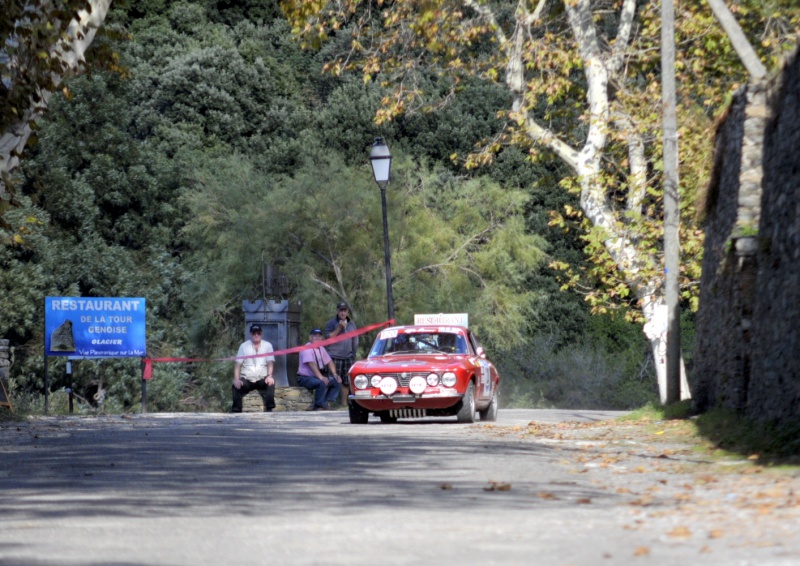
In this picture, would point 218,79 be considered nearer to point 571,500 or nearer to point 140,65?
point 140,65

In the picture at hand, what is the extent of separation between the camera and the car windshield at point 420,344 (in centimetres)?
2100

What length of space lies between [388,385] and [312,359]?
7.57 meters

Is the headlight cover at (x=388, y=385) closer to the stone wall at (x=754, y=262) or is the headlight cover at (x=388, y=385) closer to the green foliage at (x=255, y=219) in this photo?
the stone wall at (x=754, y=262)

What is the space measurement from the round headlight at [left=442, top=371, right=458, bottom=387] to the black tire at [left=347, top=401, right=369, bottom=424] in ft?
4.18

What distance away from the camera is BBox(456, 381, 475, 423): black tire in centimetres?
1988

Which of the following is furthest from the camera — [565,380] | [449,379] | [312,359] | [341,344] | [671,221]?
[565,380]

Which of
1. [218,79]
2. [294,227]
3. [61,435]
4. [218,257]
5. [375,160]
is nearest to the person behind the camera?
[61,435]

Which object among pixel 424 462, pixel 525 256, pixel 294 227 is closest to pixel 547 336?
pixel 525 256

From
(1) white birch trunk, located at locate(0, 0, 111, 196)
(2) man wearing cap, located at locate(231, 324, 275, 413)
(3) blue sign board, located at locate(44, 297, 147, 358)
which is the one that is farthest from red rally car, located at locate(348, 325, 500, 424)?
(3) blue sign board, located at locate(44, 297, 147, 358)

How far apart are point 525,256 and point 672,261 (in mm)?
22084

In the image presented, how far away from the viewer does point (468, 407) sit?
19938 mm

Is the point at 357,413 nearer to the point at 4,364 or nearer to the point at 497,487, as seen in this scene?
the point at 4,364

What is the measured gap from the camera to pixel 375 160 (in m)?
29.6

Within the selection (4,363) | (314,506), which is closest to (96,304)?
(4,363)
